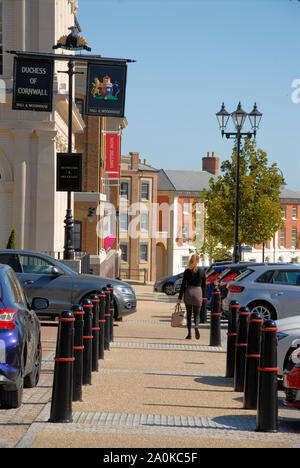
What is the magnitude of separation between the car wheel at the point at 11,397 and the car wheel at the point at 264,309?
1032cm

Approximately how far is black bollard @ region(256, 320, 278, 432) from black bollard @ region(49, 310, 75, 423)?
177 cm

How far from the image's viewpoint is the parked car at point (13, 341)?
828cm

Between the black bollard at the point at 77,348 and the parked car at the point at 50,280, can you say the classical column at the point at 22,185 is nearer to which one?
the parked car at the point at 50,280

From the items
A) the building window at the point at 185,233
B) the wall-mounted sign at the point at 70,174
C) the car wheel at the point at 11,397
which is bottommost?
the car wheel at the point at 11,397

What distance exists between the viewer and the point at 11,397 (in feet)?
28.3

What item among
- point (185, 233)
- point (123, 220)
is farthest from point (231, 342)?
point (185, 233)

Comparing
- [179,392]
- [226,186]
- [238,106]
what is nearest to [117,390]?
[179,392]

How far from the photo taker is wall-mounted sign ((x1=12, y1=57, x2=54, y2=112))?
2411cm

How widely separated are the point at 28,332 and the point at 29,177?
22.5 metres

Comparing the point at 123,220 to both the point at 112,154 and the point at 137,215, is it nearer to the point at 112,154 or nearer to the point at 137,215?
the point at 137,215

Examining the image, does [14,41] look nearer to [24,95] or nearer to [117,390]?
[24,95]

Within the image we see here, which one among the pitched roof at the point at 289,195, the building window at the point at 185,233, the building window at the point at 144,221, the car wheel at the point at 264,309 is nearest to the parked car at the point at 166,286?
the car wheel at the point at 264,309

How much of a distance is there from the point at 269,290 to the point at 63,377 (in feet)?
36.6
